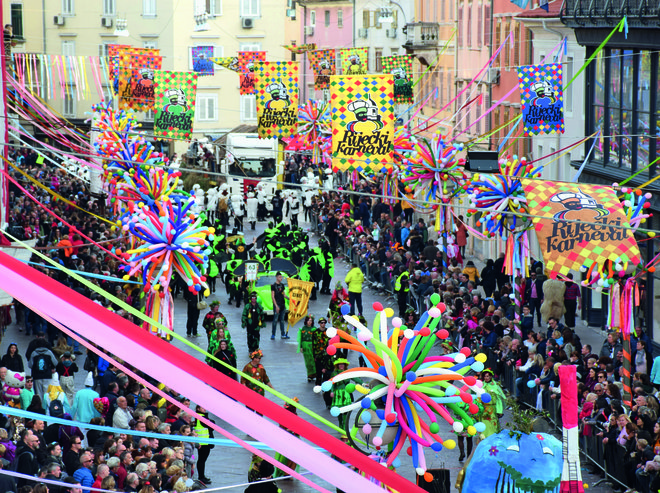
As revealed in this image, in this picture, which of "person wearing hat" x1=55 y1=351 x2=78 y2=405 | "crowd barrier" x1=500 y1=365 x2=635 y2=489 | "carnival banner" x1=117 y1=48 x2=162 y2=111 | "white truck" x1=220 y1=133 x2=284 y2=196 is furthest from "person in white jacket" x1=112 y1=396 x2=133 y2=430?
"white truck" x1=220 y1=133 x2=284 y2=196

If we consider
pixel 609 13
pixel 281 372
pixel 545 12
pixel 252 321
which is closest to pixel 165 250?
pixel 252 321

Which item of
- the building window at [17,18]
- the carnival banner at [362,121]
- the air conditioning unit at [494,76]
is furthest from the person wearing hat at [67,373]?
the building window at [17,18]

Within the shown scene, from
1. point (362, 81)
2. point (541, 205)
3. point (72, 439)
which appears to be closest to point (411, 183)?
point (362, 81)

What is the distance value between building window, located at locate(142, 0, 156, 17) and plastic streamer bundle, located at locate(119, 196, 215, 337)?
4650 centimetres

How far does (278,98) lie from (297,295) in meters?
7.11

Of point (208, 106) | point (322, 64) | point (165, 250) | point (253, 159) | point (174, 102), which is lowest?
point (253, 159)

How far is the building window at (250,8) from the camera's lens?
224ft

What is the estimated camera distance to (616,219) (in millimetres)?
16297

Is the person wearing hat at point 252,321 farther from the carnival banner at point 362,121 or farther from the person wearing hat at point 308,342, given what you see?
the carnival banner at point 362,121

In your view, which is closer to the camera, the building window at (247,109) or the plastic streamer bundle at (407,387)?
the plastic streamer bundle at (407,387)

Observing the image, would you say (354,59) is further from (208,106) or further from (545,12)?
(208,106)

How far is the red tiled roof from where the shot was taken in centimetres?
2920

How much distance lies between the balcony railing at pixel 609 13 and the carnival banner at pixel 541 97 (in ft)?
5.60

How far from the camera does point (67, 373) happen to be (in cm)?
1811
